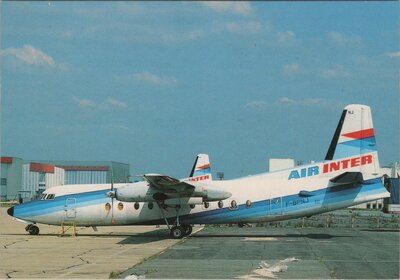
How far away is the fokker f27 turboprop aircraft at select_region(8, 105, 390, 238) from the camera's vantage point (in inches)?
935

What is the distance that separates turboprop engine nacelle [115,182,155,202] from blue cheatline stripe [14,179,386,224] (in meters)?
1.73

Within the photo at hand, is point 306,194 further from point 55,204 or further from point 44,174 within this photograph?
point 44,174

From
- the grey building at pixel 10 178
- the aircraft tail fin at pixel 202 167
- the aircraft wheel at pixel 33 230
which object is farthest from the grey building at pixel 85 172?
the aircraft wheel at pixel 33 230

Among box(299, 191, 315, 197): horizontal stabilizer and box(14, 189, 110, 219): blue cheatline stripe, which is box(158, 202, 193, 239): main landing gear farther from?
box(299, 191, 315, 197): horizontal stabilizer

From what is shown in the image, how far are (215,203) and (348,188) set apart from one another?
229 inches

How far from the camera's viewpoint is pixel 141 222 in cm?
2519

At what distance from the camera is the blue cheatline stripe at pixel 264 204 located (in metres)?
23.8

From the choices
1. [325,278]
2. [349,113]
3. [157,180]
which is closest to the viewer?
[325,278]

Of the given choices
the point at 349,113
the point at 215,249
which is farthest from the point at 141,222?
the point at 349,113

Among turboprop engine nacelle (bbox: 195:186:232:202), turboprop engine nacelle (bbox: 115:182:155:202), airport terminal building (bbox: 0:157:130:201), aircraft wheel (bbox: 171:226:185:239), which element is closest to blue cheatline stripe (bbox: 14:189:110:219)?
turboprop engine nacelle (bbox: 115:182:155:202)

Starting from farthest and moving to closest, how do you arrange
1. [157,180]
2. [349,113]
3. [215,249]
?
[349,113] < [157,180] < [215,249]

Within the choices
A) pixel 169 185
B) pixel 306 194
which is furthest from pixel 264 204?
pixel 169 185

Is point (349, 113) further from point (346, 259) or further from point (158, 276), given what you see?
point (158, 276)

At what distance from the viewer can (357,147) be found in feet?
79.8
